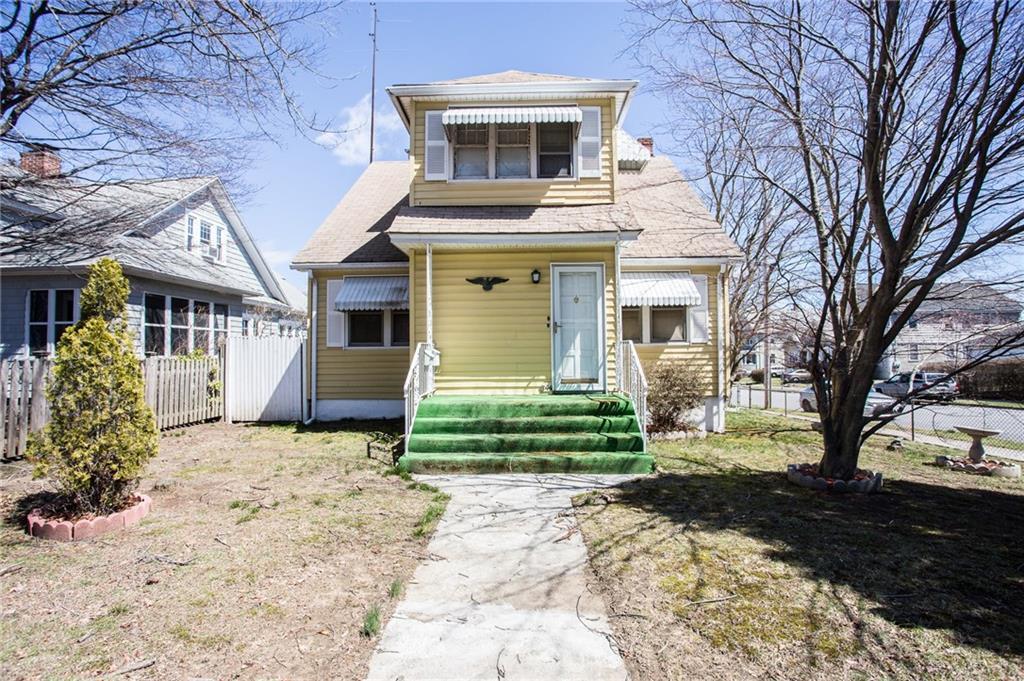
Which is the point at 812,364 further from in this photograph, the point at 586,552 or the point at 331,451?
the point at 331,451

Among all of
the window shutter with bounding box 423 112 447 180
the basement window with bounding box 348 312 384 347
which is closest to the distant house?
the window shutter with bounding box 423 112 447 180

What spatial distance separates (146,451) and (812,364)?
305 inches

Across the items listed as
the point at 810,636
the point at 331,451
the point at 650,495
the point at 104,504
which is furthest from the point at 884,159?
the point at 104,504

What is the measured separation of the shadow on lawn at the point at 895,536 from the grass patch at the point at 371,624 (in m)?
2.92

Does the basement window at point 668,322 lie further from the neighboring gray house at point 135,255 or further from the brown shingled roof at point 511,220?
the neighboring gray house at point 135,255

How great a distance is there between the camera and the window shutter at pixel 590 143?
995 centimetres

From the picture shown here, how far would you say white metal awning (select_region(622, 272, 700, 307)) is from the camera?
10.5 meters

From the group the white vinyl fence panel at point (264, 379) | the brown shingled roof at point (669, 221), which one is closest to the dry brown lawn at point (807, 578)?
the brown shingled roof at point (669, 221)

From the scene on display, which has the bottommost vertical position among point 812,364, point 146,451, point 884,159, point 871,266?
point 146,451

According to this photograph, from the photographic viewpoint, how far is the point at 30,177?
7.93 metres

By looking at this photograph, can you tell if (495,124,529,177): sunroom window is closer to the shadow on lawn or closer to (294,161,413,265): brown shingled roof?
(294,161,413,265): brown shingled roof

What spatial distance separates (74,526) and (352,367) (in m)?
7.13

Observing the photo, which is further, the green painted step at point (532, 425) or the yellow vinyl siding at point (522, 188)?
the yellow vinyl siding at point (522, 188)

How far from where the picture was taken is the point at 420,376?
28.5 feet
